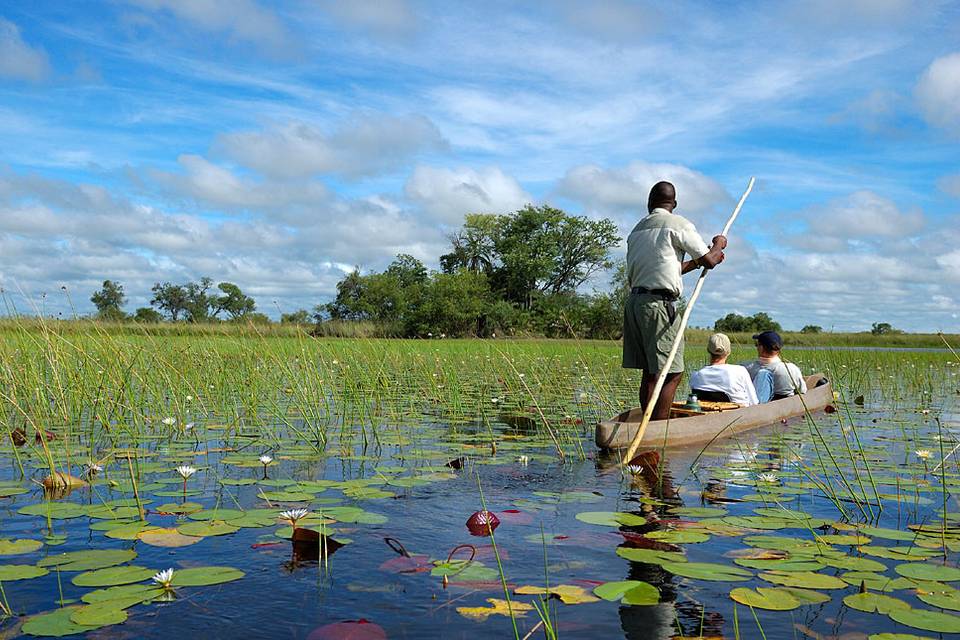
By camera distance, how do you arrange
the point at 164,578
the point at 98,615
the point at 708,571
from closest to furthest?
1. the point at 98,615
2. the point at 164,578
3. the point at 708,571

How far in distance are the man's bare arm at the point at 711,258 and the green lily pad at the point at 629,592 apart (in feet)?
13.0

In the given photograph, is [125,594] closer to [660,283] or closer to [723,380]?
[660,283]

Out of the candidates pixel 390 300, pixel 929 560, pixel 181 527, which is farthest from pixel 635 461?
pixel 390 300

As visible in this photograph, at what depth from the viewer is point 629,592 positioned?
8.14 ft

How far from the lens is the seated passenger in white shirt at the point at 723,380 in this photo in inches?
285

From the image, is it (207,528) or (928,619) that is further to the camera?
(207,528)

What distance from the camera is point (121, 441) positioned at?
221 inches

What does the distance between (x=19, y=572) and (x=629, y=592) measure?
2.21m

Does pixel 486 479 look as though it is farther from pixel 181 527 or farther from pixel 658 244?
pixel 658 244

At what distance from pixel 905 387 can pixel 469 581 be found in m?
12.8

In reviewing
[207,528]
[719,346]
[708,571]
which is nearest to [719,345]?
[719,346]

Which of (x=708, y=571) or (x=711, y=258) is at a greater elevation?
(x=711, y=258)

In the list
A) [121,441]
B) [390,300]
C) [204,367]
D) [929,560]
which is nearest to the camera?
[929,560]

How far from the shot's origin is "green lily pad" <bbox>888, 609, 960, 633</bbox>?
7.32 feet
